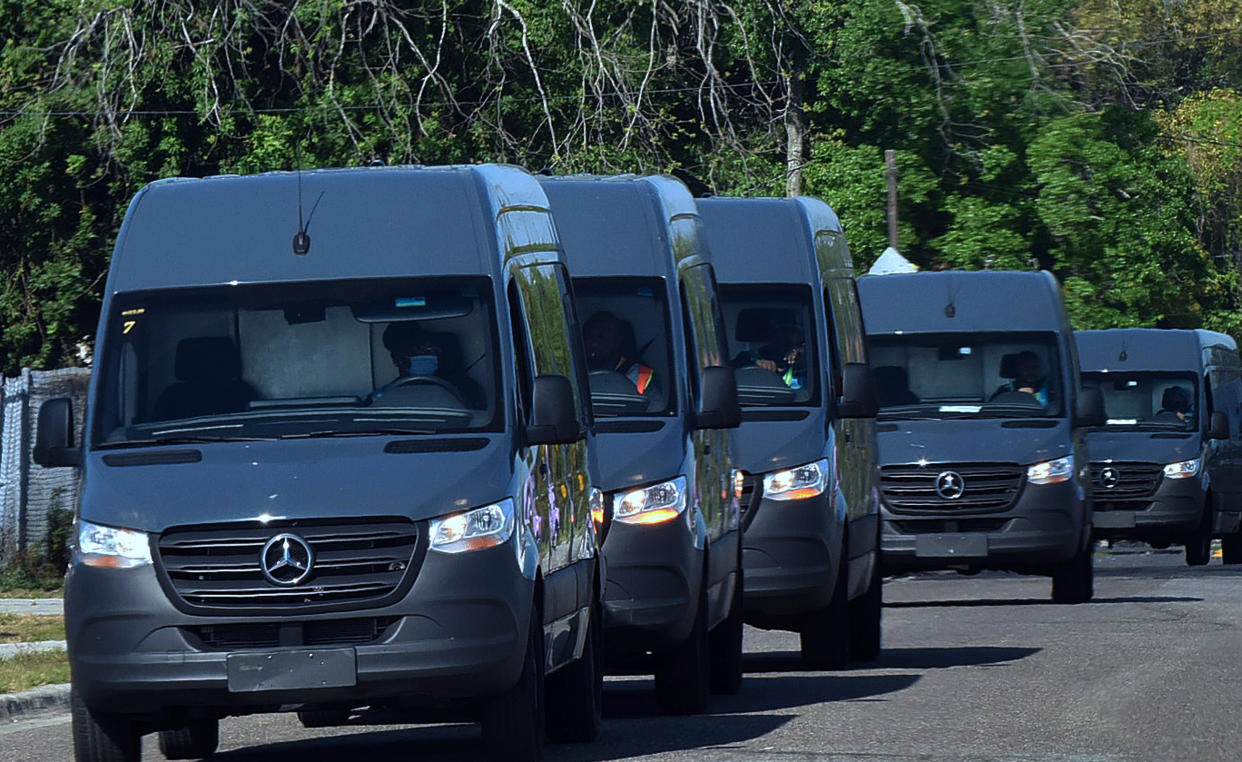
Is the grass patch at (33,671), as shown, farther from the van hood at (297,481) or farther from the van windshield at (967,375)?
the van windshield at (967,375)

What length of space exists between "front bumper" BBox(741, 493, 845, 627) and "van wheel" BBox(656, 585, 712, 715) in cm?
184

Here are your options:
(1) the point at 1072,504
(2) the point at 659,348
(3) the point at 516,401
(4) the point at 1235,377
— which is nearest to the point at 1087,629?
(1) the point at 1072,504

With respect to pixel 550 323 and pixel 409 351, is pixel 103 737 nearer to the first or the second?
pixel 409 351

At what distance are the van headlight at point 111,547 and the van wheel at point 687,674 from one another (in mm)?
3633

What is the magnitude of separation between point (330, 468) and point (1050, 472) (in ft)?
38.2

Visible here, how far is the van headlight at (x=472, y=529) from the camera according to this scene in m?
8.97

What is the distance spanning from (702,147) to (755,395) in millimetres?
22301

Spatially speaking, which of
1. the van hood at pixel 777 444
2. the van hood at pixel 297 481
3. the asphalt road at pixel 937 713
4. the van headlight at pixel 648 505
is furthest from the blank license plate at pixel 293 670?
the van hood at pixel 777 444

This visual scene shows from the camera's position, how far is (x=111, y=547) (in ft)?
29.6

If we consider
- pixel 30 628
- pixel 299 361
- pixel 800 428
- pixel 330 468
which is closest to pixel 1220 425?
pixel 30 628

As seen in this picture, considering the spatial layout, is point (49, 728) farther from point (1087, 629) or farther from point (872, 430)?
point (1087, 629)

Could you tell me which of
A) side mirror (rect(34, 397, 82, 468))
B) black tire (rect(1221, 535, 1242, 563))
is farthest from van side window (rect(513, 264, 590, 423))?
black tire (rect(1221, 535, 1242, 563))

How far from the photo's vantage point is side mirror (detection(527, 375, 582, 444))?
31.4 ft

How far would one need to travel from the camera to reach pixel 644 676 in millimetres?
15484
